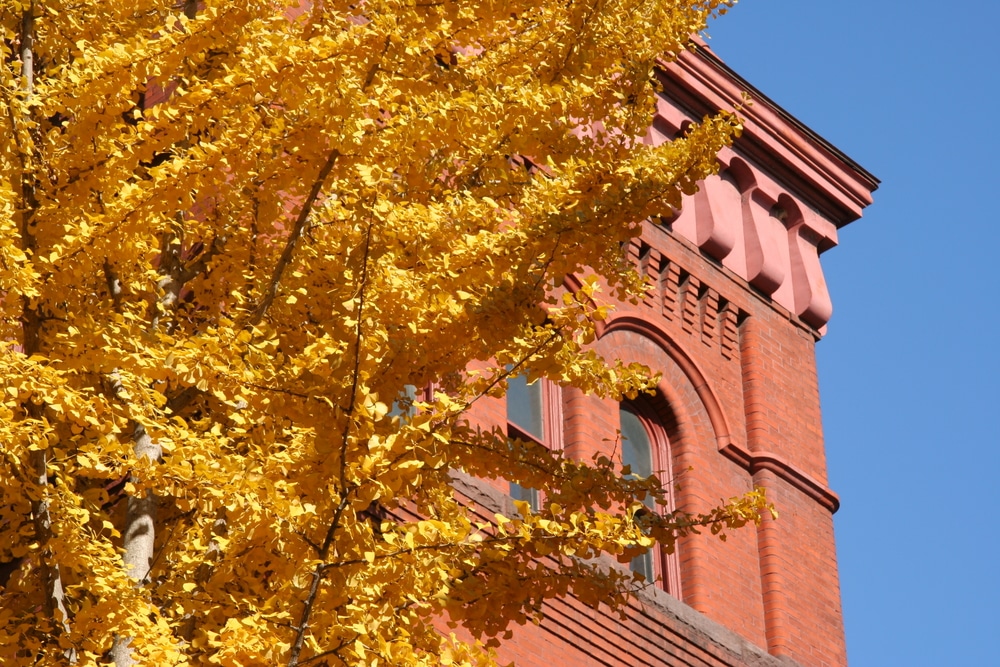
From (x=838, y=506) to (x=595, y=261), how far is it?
387 inches

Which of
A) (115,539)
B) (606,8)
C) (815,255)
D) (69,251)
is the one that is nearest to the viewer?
(69,251)

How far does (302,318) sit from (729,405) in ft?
28.8

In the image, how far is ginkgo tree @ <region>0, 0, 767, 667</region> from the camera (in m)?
5.84

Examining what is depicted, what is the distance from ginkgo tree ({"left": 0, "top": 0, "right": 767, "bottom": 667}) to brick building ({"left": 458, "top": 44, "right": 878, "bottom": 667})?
4.66 m

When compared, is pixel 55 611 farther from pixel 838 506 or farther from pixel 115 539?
pixel 838 506

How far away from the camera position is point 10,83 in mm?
6824

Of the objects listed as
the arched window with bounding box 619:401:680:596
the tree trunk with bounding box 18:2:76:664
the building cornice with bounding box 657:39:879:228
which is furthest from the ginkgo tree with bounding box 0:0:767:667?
the building cornice with bounding box 657:39:879:228

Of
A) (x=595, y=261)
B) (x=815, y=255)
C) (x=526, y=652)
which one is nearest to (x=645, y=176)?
(x=595, y=261)

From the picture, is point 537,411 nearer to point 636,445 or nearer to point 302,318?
point 636,445

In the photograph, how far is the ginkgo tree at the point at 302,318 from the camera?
5.84 metres

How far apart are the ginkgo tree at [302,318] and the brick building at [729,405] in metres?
4.66

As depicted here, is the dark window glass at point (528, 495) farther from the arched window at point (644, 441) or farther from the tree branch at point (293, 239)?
the tree branch at point (293, 239)

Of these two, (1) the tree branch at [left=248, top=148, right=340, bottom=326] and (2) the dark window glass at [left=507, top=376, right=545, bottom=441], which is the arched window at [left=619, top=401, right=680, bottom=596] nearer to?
(2) the dark window glass at [left=507, top=376, right=545, bottom=441]

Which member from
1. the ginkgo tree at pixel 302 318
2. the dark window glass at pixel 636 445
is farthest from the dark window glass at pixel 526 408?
the ginkgo tree at pixel 302 318
